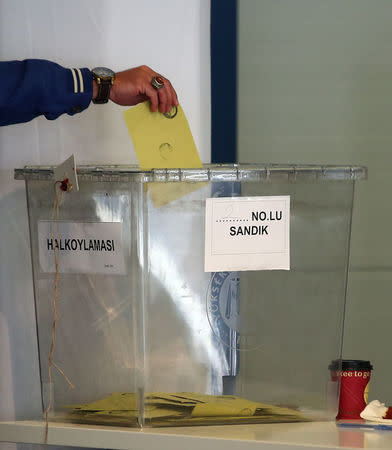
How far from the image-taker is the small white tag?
3.02 feet

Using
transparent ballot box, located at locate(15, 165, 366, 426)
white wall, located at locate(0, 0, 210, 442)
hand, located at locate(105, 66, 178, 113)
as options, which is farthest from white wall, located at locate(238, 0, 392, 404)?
transparent ballot box, located at locate(15, 165, 366, 426)

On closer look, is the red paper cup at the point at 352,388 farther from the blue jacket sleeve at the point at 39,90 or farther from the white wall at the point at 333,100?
the blue jacket sleeve at the point at 39,90

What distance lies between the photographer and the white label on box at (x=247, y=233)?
96cm

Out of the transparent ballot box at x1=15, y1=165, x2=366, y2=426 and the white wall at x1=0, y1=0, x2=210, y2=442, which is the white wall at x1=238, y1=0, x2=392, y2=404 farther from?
the transparent ballot box at x1=15, y1=165, x2=366, y2=426

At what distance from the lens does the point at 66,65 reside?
1378 mm

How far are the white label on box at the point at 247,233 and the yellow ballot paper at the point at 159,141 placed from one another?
0.34ft

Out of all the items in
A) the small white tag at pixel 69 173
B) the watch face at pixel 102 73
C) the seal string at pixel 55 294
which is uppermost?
the watch face at pixel 102 73

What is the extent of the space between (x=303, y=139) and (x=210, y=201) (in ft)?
2.06

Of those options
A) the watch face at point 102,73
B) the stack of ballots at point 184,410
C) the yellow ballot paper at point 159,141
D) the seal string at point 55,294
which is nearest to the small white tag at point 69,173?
the seal string at point 55,294

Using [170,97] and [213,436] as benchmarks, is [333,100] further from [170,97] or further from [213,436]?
[213,436]

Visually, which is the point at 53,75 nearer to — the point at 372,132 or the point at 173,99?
the point at 173,99

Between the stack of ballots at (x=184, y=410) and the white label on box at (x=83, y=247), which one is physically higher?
the white label on box at (x=83, y=247)

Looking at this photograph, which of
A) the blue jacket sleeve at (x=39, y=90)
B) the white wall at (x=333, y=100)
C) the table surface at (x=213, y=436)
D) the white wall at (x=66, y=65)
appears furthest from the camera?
the white wall at (x=333, y=100)

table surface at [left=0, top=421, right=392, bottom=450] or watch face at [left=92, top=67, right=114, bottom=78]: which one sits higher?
watch face at [left=92, top=67, right=114, bottom=78]
